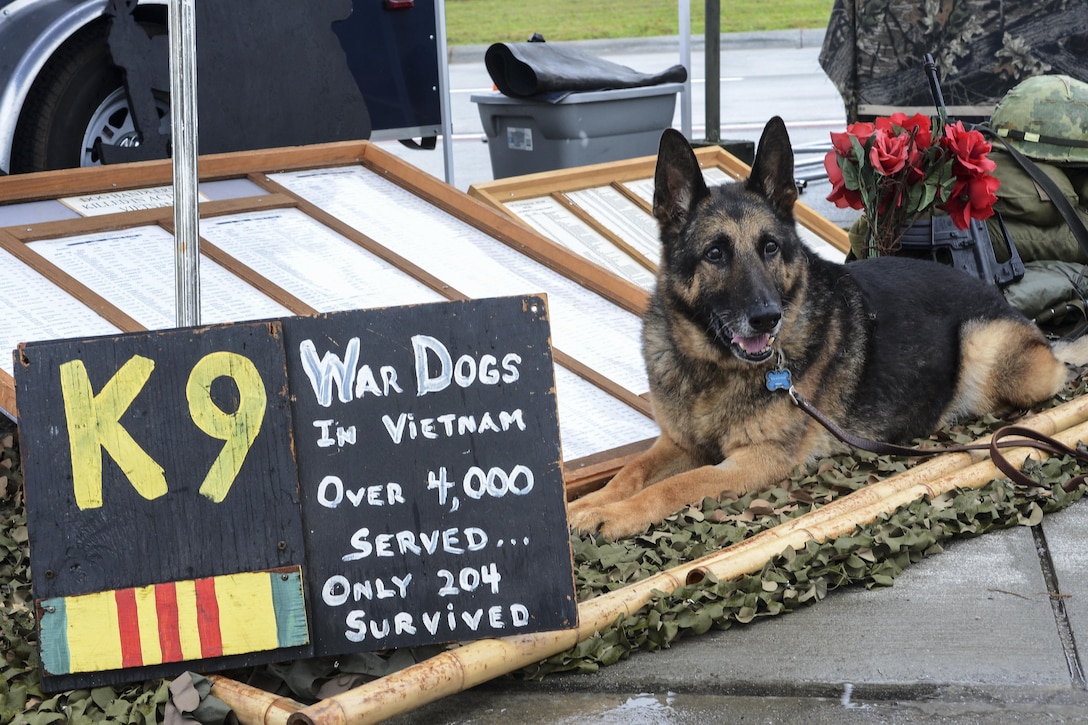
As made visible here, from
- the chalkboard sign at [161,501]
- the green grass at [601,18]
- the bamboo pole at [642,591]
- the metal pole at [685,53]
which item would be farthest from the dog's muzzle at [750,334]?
the green grass at [601,18]

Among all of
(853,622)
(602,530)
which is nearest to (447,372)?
(602,530)

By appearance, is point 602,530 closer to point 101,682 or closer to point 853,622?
point 853,622

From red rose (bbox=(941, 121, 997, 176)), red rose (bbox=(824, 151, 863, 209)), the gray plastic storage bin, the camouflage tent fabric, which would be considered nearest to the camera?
red rose (bbox=(941, 121, 997, 176))

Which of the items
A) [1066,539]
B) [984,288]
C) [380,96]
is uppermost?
[380,96]

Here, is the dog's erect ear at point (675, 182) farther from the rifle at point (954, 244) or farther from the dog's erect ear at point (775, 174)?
the rifle at point (954, 244)

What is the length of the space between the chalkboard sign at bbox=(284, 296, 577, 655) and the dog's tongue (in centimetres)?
140

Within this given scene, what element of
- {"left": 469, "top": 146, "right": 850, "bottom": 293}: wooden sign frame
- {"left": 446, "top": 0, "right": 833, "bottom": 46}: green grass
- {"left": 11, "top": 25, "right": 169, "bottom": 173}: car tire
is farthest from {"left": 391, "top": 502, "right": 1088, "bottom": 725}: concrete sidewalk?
{"left": 446, "top": 0, "right": 833, "bottom": 46}: green grass

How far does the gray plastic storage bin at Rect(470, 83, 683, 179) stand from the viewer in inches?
297

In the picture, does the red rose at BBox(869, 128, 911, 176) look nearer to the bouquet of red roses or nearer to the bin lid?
the bouquet of red roses

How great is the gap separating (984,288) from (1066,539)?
1.63 m

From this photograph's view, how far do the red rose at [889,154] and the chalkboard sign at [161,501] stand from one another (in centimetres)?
341

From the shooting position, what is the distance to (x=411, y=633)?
2711 mm

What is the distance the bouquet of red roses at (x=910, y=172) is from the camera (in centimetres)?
516

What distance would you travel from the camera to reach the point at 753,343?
399 centimetres
